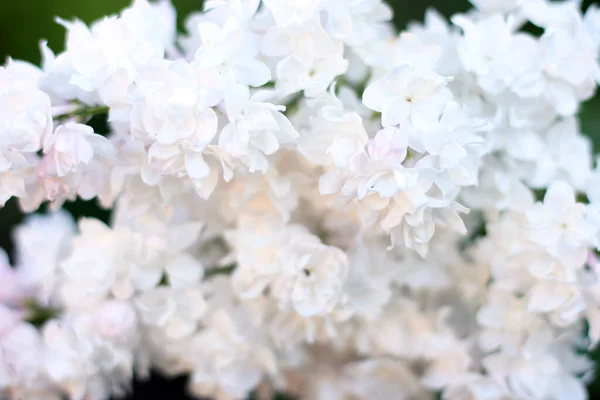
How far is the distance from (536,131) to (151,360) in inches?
20.4

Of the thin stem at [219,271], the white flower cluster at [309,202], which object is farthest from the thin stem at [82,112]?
the thin stem at [219,271]

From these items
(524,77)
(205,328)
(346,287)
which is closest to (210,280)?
(205,328)

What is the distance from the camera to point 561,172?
79 centimetres

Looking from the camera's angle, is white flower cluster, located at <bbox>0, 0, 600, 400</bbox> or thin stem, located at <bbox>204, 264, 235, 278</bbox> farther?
thin stem, located at <bbox>204, 264, 235, 278</bbox>

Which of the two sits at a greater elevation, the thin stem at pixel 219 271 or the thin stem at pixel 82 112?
the thin stem at pixel 82 112

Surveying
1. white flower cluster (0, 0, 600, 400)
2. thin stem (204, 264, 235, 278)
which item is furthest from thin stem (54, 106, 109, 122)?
thin stem (204, 264, 235, 278)

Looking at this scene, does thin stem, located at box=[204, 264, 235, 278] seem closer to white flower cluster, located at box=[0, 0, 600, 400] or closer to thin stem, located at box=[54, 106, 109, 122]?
white flower cluster, located at box=[0, 0, 600, 400]

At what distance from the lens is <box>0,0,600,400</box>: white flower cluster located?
654 mm

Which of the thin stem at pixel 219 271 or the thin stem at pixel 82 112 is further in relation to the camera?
the thin stem at pixel 219 271

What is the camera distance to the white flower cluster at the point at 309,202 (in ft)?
2.15

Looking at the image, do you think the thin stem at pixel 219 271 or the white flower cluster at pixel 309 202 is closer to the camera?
the white flower cluster at pixel 309 202

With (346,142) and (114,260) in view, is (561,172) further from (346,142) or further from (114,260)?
(114,260)

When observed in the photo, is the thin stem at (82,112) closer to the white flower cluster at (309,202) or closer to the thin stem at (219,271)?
the white flower cluster at (309,202)

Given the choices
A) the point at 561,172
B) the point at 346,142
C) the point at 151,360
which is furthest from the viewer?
the point at 151,360
